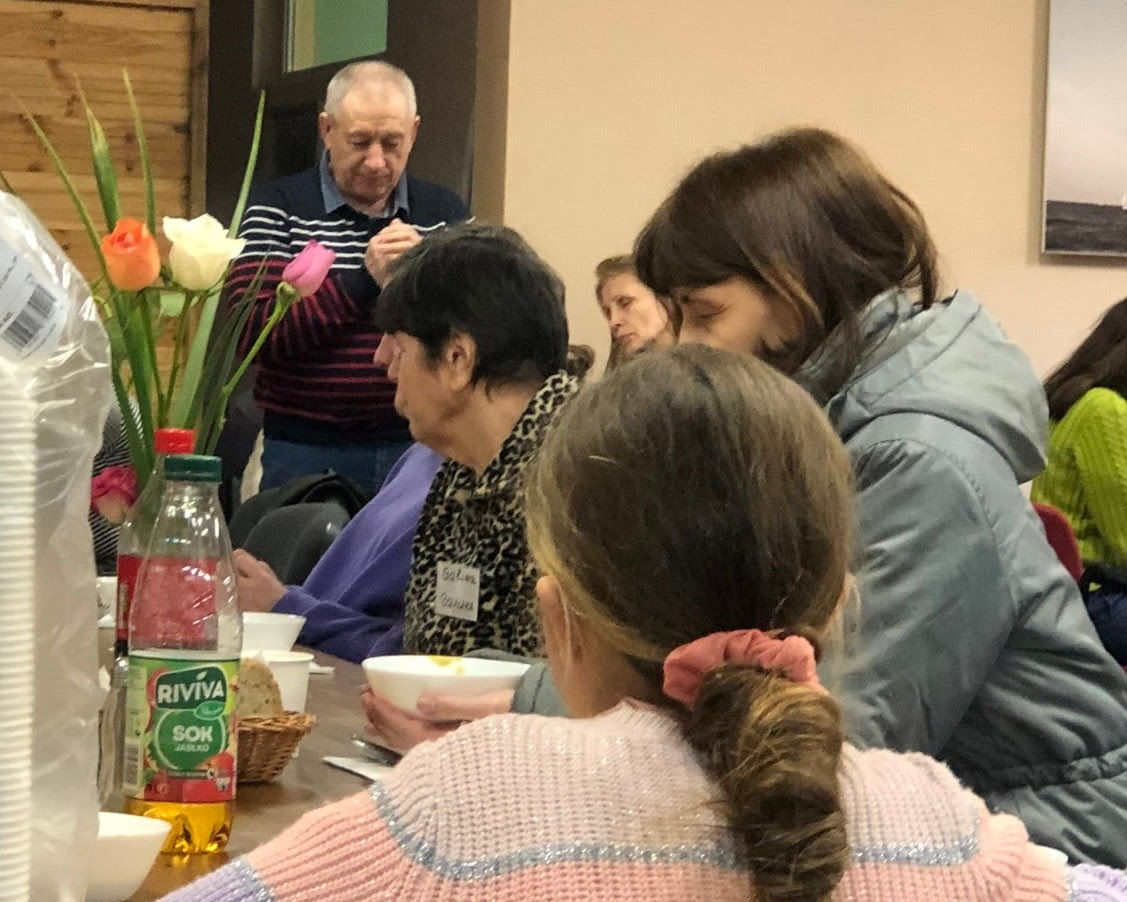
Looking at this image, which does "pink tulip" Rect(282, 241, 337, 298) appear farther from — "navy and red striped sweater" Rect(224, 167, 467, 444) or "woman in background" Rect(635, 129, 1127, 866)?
"navy and red striped sweater" Rect(224, 167, 467, 444)

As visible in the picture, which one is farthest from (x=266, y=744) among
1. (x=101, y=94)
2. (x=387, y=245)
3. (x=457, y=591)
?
(x=101, y=94)

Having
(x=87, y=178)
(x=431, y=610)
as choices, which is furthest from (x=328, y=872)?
(x=87, y=178)

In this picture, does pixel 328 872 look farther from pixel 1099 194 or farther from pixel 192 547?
pixel 1099 194

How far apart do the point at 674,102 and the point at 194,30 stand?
169cm

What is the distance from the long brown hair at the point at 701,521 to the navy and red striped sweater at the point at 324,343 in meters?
2.44

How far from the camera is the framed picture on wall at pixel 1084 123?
399 centimetres

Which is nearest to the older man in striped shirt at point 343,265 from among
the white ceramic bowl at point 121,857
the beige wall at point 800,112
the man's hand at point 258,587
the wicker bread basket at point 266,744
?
the beige wall at point 800,112

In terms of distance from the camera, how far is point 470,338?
2.19 m

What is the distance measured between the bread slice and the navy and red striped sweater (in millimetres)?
1926

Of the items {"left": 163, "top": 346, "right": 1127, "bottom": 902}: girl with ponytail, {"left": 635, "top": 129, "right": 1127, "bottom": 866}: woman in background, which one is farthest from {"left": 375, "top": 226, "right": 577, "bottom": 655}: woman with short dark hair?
{"left": 163, "top": 346, "right": 1127, "bottom": 902}: girl with ponytail

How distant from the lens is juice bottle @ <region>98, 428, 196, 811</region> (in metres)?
1.20

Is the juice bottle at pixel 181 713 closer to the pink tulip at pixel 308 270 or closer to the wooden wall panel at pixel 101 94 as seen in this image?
the pink tulip at pixel 308 270

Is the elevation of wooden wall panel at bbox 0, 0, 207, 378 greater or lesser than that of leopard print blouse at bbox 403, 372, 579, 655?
greater

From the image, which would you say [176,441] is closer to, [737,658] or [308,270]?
[308,270]
